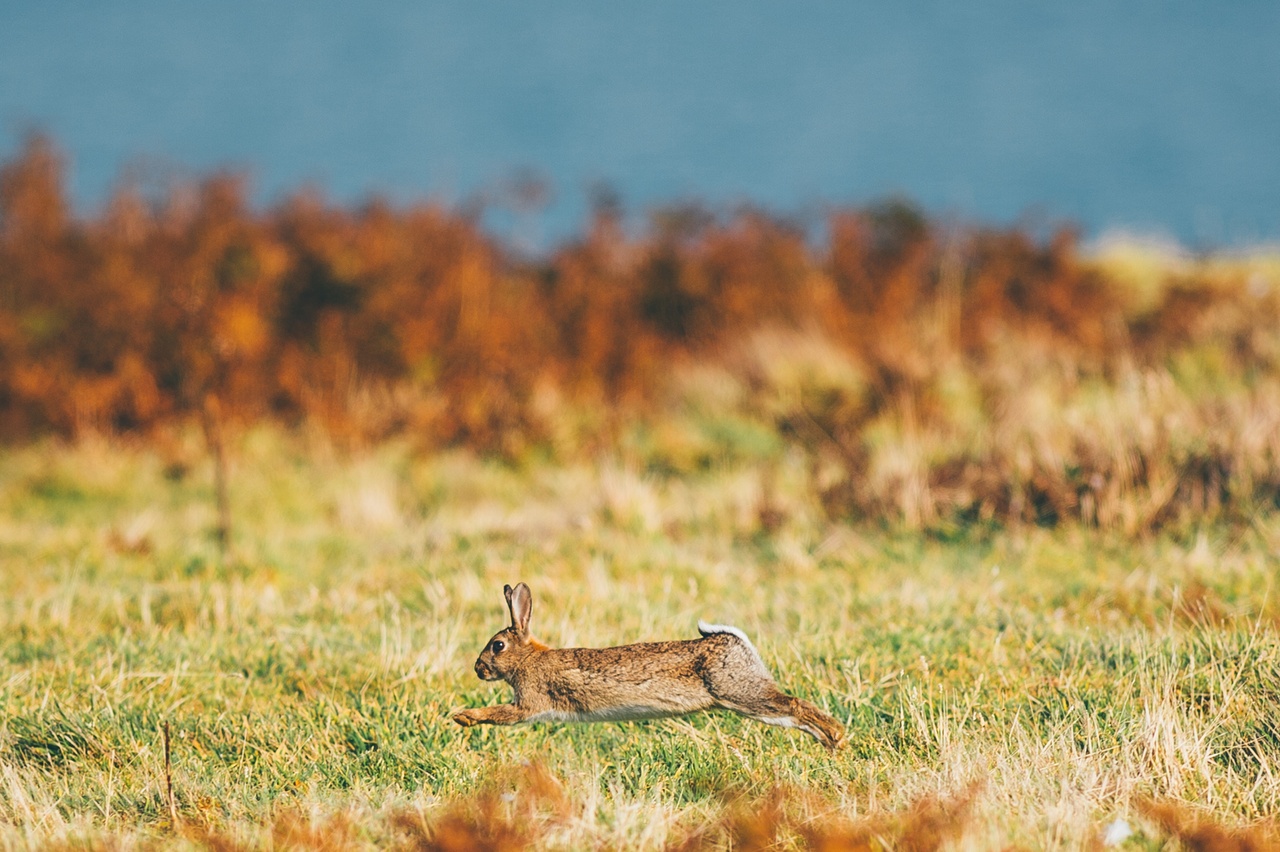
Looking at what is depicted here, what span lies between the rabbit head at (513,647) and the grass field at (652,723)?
0.26m

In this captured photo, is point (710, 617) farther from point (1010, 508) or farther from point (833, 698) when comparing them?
point (1010, 508)

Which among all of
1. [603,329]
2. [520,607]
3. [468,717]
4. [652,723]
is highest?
[603,329]

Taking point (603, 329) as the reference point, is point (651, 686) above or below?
below

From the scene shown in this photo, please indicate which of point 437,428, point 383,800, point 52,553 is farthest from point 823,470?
point 383,800

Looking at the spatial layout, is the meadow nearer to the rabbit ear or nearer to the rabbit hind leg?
the rabbit hind leg

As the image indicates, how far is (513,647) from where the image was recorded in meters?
3.69

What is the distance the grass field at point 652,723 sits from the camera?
3.12 m

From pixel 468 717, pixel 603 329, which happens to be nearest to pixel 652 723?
pixel 468 717

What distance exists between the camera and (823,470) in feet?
27.7

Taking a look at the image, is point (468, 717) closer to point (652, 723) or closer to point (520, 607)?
point (520, 607)

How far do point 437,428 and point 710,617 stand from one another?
6.28m

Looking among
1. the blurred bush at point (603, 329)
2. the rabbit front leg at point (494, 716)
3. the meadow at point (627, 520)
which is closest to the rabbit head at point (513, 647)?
the rabbit front leg at point (494, 716)

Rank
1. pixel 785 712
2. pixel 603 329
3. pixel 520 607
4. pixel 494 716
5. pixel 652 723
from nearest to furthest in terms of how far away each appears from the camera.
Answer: pixel 785 712 < pixel 494 716 < pixel 520 607 < pixel 652 723 < pixel 603 329

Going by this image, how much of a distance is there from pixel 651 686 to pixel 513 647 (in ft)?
1.74
